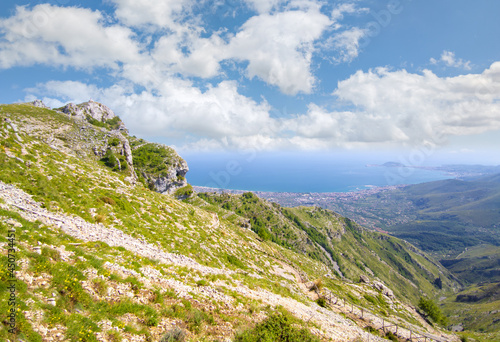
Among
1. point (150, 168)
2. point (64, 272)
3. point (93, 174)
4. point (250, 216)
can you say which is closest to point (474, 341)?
point (64, 272)

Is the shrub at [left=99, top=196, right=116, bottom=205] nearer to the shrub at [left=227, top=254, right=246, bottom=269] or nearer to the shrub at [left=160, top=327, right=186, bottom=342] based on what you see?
the shrub at [left=227, top=254, right=246, bottom=269]

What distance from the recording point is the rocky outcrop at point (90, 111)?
328ft

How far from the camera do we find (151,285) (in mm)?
13266

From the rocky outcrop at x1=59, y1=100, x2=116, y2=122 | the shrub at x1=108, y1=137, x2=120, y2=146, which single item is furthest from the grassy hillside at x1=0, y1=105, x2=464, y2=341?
the rocky outcrop at x1=59, y1=100, x2=116, y2=122

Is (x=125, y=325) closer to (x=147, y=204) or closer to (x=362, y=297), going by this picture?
(x=147, y=204)


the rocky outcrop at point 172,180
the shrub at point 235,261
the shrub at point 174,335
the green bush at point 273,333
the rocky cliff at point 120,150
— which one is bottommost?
the shrub at point 235,261

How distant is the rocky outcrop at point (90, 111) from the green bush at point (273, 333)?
11740 centimetres

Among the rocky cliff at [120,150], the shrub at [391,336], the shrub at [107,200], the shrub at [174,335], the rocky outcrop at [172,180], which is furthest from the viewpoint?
the rocky outcrop at [172,180]

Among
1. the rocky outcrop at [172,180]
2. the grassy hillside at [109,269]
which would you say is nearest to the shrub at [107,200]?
the grassy hillside at [109,269]

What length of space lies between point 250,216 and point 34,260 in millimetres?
172822

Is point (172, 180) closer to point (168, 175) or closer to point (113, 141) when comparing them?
point (168, 175)

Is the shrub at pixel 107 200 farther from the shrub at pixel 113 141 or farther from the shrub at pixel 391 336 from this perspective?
the shrub at pixel 113 141

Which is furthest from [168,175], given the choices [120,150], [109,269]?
[109,269]

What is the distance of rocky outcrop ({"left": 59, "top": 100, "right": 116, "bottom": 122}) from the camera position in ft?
328
